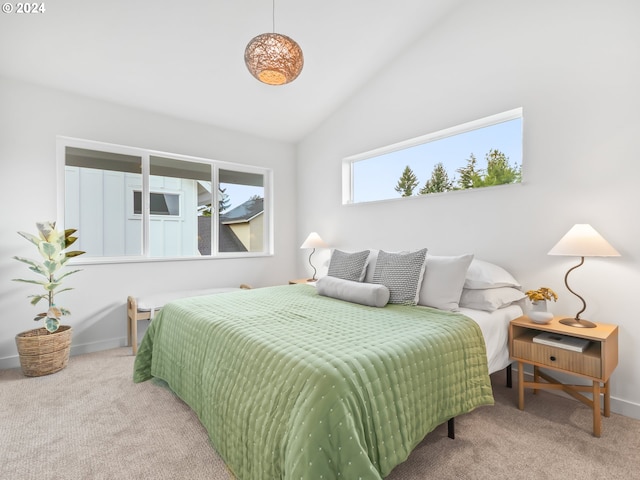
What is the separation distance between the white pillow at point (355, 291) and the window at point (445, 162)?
54.1 inches

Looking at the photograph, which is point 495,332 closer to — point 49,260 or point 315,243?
point 315,243

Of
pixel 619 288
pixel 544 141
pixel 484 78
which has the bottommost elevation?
pixel 619 288

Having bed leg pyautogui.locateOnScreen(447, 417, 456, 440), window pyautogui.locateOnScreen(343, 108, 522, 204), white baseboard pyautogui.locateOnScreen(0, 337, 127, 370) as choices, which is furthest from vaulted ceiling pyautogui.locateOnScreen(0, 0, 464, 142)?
bed leg pyautogui.locateOnScreen(447, 417, 456, 440)

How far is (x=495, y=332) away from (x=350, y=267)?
124cm

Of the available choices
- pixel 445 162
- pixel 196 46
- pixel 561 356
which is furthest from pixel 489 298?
pixel 196 46

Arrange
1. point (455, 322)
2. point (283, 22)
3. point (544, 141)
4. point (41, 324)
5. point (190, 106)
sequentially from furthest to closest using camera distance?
point (190, 106) < point (41, 324) < point (283, 22) < point (544, 141) < point (455, 322)

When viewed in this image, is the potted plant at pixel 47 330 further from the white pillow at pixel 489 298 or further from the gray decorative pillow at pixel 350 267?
the white pillow at pixel 489 298

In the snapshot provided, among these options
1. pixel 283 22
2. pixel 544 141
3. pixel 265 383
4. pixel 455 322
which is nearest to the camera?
pixel 265 383

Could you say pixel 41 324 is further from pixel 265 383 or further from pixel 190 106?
pixel 265 383

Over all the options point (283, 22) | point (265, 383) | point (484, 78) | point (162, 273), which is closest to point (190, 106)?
point (283, 22)

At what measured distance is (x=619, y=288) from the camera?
83.2 inches

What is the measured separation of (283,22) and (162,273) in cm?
281

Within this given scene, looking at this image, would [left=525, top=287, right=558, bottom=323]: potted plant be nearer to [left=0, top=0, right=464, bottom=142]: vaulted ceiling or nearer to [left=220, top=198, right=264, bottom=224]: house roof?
[left=0, top=0, right=464, bottom=142]: vaulted ceiling

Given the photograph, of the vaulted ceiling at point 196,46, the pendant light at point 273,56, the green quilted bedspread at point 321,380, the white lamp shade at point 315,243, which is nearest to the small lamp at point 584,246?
the green quilted bedspread at point 321,380
